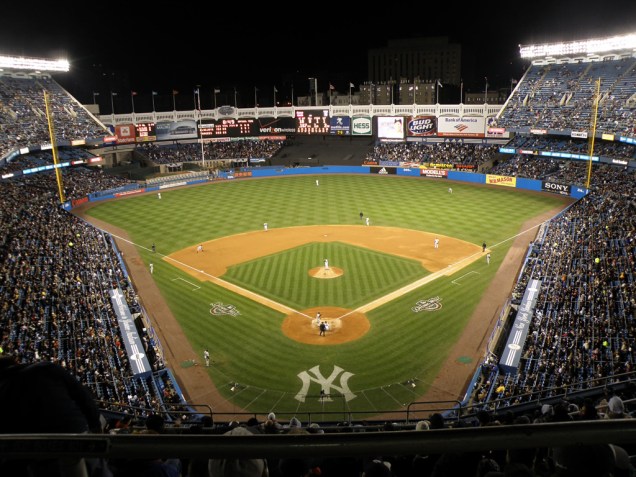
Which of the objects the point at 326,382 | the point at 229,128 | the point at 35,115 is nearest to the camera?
the point at 326,382

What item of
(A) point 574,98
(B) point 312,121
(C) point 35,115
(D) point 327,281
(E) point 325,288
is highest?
(A) point 574,98

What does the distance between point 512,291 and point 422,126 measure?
5358 centimetres

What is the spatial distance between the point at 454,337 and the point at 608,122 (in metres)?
45.7

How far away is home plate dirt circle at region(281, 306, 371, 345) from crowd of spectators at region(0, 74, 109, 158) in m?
45.9

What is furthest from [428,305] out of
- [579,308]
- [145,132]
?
[145,132]

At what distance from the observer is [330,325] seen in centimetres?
2795

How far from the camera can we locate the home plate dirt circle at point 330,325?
26.5 m

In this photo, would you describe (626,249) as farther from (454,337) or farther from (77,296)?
(77,296)

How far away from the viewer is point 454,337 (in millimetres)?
26328

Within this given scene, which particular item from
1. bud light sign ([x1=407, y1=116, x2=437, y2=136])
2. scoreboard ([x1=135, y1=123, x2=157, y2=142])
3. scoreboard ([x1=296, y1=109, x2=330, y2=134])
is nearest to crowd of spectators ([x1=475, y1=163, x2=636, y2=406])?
bud light sign ([x1=407, y1=116, x2=437, y2=136])

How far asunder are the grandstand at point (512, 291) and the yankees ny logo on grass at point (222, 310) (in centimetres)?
366

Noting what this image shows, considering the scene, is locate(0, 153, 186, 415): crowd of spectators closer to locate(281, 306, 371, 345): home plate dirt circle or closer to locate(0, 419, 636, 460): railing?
locate(281, 306, 371, 345): home plate dirt circle

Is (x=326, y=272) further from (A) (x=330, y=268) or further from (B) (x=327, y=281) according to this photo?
(B) (x=327, y=281)

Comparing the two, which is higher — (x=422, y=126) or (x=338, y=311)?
(x=422, y=126)
